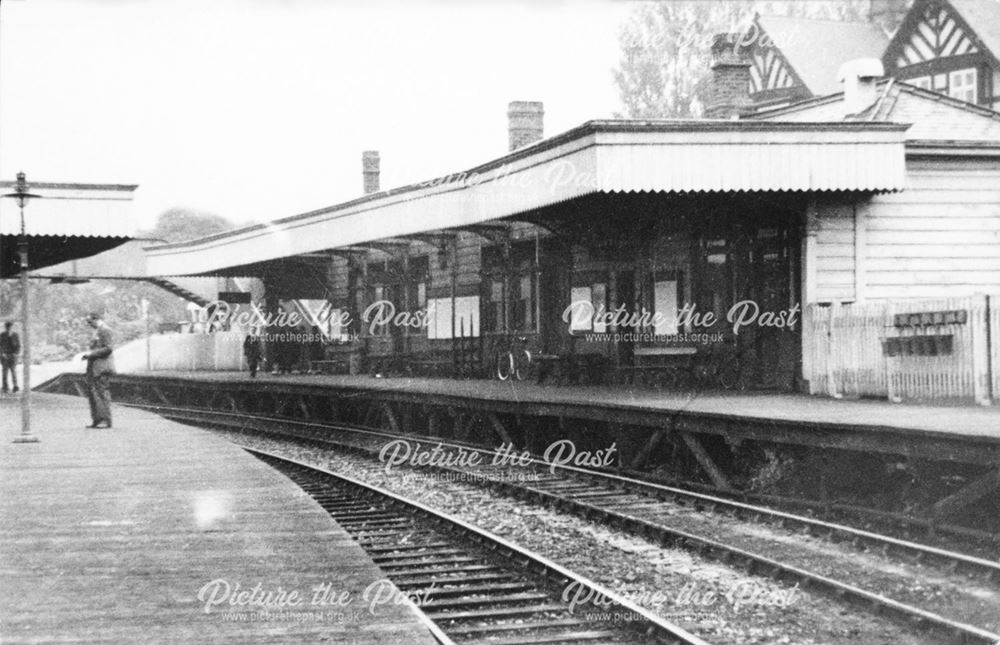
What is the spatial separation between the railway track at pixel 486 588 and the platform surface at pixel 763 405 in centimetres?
282

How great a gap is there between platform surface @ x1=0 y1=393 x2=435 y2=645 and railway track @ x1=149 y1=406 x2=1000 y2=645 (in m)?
2.62

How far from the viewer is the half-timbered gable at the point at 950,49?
28.1m

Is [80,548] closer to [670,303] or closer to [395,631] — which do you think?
[395,631]

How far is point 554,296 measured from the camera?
1870 cm

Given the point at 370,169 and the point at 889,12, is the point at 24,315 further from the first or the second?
the point at 889,12

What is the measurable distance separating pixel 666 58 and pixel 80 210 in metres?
25.2

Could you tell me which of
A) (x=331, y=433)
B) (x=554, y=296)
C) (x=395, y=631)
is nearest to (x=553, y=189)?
(x=554, y=296)

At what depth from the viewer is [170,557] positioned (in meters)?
6.18

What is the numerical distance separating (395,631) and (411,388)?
12.8 m

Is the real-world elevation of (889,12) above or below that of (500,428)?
above

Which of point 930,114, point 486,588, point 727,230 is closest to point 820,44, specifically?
point 930,114

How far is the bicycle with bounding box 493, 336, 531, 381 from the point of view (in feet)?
63.3

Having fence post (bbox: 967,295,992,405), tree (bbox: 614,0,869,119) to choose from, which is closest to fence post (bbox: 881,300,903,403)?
fence post (bbox: 967,295,992,405)

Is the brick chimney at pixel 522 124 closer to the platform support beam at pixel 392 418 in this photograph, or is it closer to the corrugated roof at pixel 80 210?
the platform support beam at pixel 392 418
